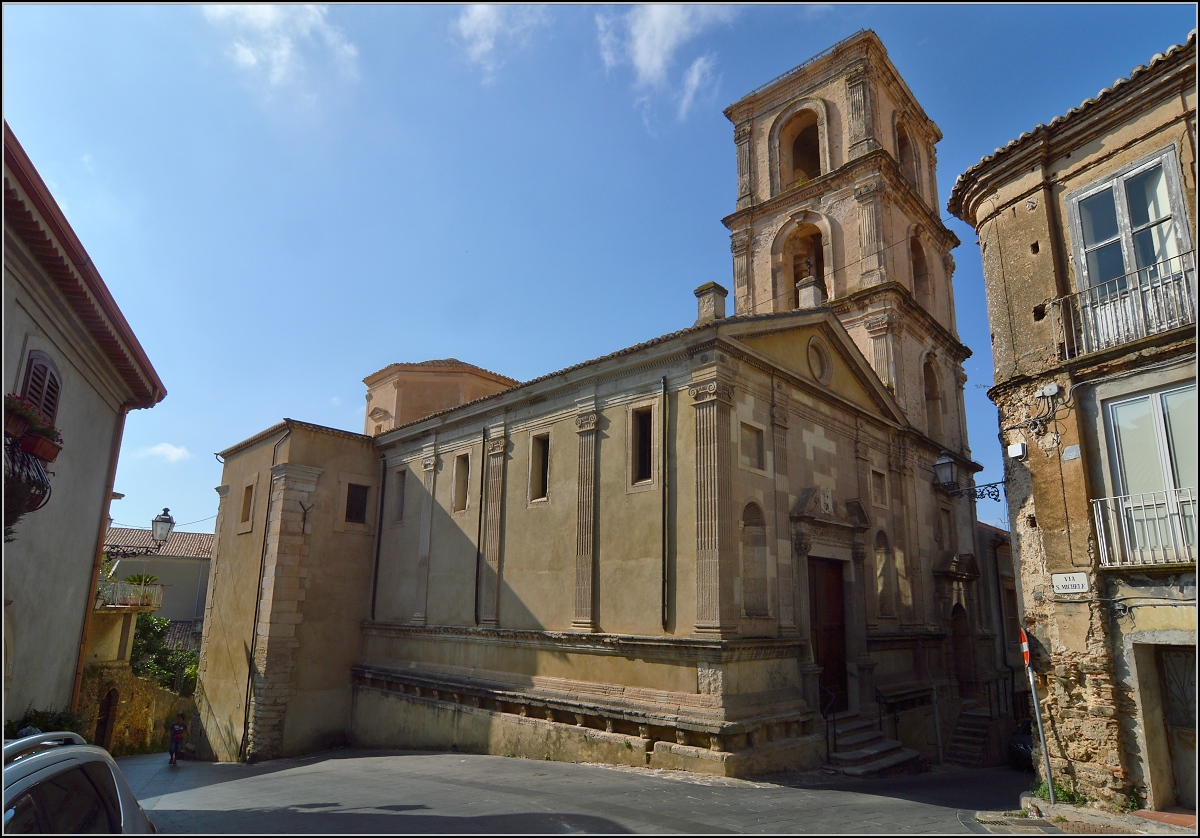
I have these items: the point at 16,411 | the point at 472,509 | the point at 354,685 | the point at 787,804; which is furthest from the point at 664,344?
the point at 354,685

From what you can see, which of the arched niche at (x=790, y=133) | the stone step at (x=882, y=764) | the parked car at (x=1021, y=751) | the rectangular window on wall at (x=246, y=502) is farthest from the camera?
the arched niche at (x=790, y=133)

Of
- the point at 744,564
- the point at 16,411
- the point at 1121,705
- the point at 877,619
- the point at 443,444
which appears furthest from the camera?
the point at 443,444

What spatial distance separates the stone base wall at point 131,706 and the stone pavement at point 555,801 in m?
12.0

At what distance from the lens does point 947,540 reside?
23.0m

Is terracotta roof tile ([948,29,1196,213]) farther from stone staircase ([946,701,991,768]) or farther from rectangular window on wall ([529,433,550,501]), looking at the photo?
stone staircase ([946,701,991,768])

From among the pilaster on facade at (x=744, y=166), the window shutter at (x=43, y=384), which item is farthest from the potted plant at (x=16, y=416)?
the pilaster on facade at (x=744, y=166)

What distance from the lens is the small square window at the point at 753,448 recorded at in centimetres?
1466

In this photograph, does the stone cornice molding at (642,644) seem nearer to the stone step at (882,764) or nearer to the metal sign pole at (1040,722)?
the stone step at (882,764)

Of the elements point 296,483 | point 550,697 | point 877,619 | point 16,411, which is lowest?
point 550,697

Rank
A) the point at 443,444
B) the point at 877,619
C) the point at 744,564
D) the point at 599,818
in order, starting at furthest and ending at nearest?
1. the point at 443,444
2. the point at 877,619
3. the point at 744,564
4. the point at 599,818

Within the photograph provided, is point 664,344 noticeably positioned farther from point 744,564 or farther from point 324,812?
point 324,812

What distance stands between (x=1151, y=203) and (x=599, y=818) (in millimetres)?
10291

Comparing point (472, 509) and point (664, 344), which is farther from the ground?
point (664, 344)

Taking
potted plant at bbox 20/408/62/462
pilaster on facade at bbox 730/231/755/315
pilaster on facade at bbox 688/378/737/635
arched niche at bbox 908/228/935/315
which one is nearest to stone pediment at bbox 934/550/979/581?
arched niche at bbox 908/228/935/315
